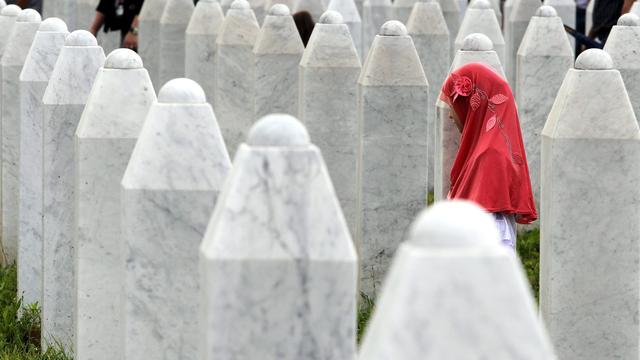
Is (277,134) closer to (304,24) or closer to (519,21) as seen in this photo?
(304,24)

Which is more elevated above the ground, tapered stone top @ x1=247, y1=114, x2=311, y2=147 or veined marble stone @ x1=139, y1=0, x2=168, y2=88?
tapered stone top @ x1=247, y1=114, x2=311, y2=147

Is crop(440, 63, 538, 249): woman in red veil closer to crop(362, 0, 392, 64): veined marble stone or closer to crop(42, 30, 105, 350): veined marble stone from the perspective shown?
crop(42, 30, 105, 350): veined marble stone

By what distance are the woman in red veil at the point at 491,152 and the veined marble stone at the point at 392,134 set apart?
113 centimetres

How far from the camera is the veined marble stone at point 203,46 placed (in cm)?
1322

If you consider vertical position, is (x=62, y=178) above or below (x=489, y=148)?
below

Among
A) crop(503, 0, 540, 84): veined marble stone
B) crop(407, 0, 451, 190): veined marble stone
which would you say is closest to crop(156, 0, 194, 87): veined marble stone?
crop(407, 0, 451, 190): veined marble stone

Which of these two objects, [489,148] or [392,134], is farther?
[392,134]

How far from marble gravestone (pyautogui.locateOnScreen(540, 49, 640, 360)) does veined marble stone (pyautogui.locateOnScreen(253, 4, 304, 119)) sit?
384cm

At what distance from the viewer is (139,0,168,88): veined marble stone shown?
15.3 metres

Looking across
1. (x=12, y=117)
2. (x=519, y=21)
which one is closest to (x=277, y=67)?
(x=12, y=117)

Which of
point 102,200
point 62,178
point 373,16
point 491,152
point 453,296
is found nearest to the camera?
point 453,296

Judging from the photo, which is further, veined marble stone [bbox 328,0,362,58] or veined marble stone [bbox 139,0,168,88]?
veined marble stone [bbox 139,0,168,88]

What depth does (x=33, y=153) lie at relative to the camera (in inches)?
380

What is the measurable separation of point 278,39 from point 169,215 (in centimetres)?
540
